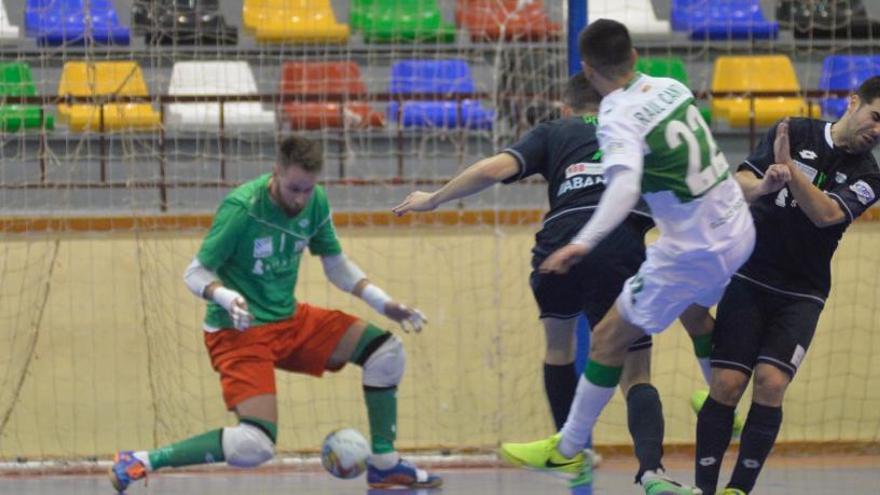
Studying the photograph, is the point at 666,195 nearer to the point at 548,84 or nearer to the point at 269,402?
the point at 269,402

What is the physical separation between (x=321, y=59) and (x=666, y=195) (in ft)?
17.6

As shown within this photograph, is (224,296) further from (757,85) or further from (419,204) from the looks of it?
(757,85)

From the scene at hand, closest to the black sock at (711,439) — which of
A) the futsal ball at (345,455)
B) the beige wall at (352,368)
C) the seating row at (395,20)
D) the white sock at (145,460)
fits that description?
the futsal ball at (345,455)

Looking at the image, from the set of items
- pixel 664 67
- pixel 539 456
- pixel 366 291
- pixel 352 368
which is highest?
pixel 664 67

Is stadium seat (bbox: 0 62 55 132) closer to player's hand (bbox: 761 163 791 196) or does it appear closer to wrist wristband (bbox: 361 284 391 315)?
wrist wristband (bbox: 361 284 391 315)

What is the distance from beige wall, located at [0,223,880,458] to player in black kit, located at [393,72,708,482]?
8.69ft

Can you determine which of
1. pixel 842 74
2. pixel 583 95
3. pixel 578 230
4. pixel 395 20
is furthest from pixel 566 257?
pixel 842 74

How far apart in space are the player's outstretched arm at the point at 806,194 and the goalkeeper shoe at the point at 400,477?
237 centimetres

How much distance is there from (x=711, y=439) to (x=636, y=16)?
20.7 ft

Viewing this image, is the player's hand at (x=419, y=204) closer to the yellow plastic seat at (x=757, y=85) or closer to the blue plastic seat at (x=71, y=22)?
the blue plastic seat at (x=71, y=22)

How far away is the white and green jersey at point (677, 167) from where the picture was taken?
5.23 meters

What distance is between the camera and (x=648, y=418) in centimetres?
580

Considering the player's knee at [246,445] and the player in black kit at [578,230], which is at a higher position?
the player in black kit at [578,230]

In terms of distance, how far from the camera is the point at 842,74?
37.0 feet
